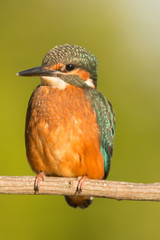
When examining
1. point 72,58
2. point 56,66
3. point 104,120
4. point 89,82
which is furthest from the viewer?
point 104,120

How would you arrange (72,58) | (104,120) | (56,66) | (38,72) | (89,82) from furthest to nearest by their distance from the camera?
(104,120) → (89,82) → (72,58) → (56,66) → (38,72)

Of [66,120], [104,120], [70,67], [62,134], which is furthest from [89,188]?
[70,67]

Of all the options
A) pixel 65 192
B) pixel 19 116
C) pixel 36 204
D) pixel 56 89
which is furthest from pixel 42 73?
pixel 36 204

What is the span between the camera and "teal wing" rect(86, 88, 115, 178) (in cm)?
528

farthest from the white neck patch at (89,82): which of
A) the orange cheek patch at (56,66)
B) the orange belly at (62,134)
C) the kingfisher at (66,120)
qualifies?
the orange cheek patch at (56,66)

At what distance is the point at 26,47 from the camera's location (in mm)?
7129

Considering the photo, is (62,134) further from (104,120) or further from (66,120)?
(104,120)

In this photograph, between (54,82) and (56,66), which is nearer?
(56,66)

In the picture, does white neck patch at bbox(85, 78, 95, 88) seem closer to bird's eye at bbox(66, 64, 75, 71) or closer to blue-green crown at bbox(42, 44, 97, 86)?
blue-green crown at bbox(42, 44, 97, 86)

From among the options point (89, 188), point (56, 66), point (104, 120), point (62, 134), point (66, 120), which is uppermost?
point (56, 66)

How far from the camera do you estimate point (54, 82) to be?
198 inches

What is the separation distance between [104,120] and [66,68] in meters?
0.70

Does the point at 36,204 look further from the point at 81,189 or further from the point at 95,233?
the point at 81,189

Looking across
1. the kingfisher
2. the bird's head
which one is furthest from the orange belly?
the bird's head
